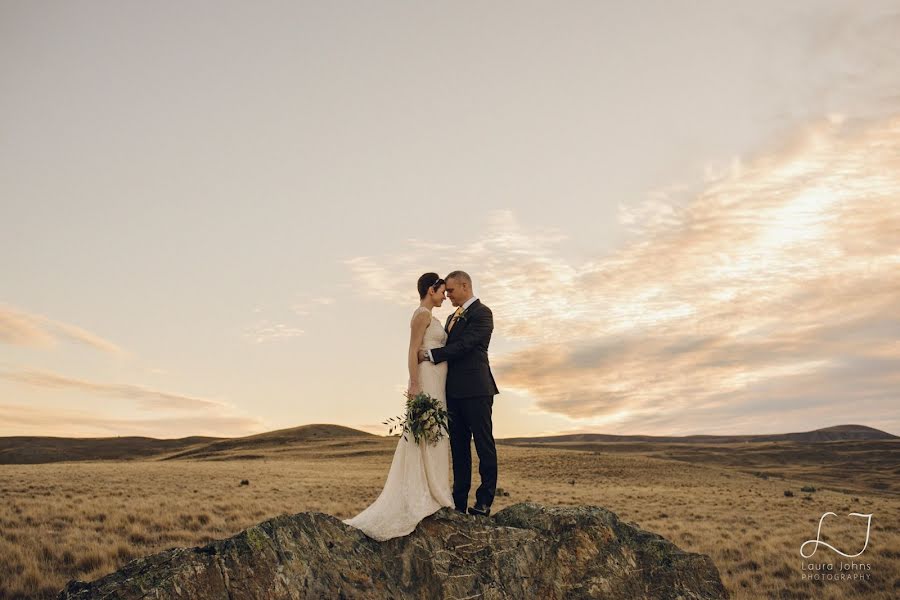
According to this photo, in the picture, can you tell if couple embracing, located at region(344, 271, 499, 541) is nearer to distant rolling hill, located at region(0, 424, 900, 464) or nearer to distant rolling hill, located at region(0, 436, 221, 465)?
distant rolling hill, located at region(0, 424, 900, 464)

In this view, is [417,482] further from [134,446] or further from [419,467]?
[134,446]

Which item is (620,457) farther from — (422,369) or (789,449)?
(422,369)

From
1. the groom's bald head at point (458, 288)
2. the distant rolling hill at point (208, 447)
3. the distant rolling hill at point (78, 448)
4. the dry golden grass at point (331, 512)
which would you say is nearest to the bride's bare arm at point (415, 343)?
the groom's bald head at point (458, 288)

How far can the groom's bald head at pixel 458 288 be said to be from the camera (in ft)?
30.3

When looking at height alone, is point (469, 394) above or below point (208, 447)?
above

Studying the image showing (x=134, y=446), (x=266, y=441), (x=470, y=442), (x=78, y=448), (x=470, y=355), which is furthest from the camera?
(x=134, y=446)

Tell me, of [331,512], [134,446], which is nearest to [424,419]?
[331,512]

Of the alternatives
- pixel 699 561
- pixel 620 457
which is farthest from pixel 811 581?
pixel 620 457

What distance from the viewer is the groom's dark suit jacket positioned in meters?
8.69

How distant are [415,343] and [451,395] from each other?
3.08 ft

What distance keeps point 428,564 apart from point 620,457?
7147 centimetres

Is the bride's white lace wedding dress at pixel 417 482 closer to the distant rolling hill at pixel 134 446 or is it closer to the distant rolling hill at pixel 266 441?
the distant rolling hill at pixel 266 441

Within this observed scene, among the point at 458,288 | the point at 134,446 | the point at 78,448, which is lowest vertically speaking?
the point at 78,448

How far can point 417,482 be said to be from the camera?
27.1 ft
